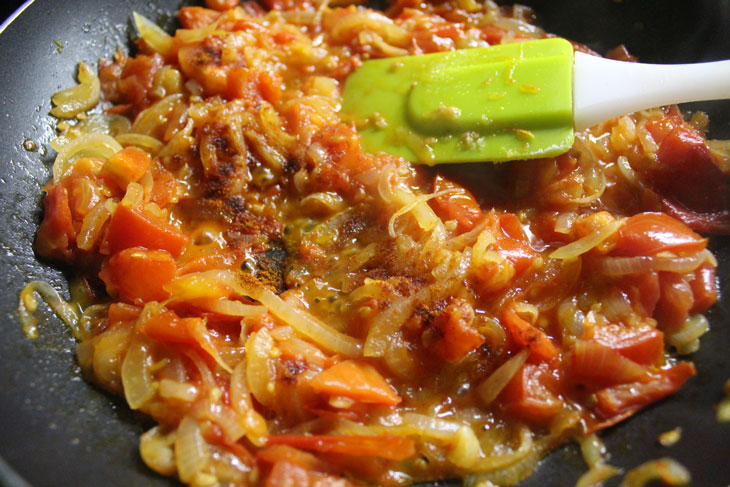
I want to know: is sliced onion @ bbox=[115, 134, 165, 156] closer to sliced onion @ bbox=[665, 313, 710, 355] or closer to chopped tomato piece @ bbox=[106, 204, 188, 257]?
chopped tomato piece @ bbox=[106, 204, 188, 257]

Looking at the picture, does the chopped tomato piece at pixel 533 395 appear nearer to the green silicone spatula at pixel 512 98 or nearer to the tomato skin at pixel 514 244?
the tomato skin at pixel 514 244

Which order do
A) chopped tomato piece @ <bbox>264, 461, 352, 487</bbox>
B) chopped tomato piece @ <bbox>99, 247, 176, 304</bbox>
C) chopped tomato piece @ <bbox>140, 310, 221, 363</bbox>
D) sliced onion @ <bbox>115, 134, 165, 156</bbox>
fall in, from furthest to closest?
sliced onion @ <bbox>115, 134, 165, 156</bbox>, chopped tomato piece @ <bbox>99, 247, 176, 304</bbox>, chopped tomato piece @ <bbox>140, 310, 221, 363</bbox>, chopped tomato piece @ <bbox>264, 461, 352, 487</bbox>

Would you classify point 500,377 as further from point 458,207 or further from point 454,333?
point 458,207

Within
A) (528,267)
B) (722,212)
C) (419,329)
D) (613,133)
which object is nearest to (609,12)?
(613,133)

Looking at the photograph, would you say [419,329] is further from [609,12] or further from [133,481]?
[609,12]

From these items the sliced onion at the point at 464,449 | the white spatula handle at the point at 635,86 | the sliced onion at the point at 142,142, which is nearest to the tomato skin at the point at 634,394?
the sliced onion at the point at 464,449

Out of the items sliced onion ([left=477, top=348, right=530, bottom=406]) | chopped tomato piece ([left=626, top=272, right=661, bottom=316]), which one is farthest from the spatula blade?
sliced onion ([left=477, top=348, right=530, bottom=406])
